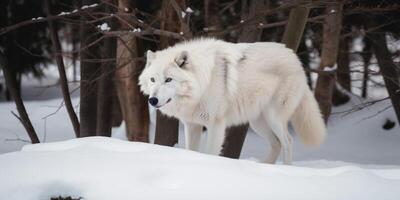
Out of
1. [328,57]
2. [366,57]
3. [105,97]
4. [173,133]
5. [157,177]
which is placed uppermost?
[328,57]

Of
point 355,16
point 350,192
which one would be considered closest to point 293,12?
point 350,192

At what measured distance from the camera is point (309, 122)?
6.25 meters

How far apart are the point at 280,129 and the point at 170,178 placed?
8.92 ft

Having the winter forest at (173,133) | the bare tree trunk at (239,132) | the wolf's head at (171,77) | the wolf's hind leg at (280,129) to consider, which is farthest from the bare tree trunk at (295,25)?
the wolf's head at (171,77)

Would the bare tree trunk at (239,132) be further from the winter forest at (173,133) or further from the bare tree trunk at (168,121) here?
the bare tree trunk at (168,121)

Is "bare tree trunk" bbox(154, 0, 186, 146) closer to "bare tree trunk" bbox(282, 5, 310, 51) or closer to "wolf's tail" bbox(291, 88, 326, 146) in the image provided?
"bare tree trunk" bbox(282, 5, 310, 51)

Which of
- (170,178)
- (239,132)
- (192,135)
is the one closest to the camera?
(170,178)

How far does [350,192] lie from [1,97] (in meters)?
19.2

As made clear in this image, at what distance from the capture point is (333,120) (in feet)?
46.1

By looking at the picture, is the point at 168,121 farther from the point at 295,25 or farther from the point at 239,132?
the point at 295,25

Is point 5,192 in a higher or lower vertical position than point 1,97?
higher

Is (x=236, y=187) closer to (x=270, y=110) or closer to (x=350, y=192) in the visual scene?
(x=350, y=192)

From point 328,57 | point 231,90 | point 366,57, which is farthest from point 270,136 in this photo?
point 366,57

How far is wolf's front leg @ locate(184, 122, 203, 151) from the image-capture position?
5797mm
